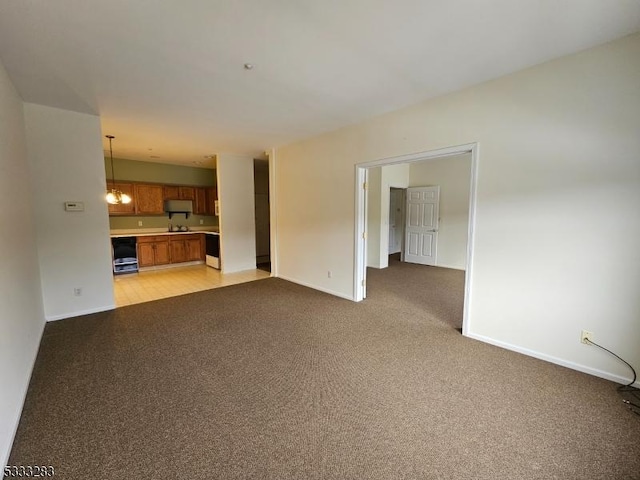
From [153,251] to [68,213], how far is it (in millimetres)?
3093

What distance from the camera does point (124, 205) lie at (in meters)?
6.39

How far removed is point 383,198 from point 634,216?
4.68 metres

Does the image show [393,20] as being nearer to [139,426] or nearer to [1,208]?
[1,208]

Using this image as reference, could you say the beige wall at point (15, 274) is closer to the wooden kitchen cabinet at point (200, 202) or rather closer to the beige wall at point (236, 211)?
the beige wall at point (236, 211)

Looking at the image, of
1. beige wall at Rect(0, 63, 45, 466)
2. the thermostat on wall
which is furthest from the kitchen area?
beige wall at Rect(0, 63, 45, 466)

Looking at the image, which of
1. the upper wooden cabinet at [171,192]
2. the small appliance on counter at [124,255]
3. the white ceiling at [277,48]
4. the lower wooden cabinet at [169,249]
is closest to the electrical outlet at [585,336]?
the white ceiling at [277,48]

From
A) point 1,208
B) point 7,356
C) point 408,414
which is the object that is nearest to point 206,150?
point 1,208

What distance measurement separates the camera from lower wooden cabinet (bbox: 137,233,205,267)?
636 centimetres

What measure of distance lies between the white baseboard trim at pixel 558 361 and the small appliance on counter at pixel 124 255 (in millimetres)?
6687

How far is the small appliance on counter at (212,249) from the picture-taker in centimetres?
655

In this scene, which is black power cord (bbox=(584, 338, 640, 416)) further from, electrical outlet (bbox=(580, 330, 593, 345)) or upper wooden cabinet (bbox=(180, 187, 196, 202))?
upper wooden cabinet (bbox=(180, 187, 196, 202))

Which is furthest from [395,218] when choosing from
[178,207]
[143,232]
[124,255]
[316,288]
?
[124,255]

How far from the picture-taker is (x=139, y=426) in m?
1.78

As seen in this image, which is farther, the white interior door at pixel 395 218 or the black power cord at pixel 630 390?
the white interior door at pixel 395 218
